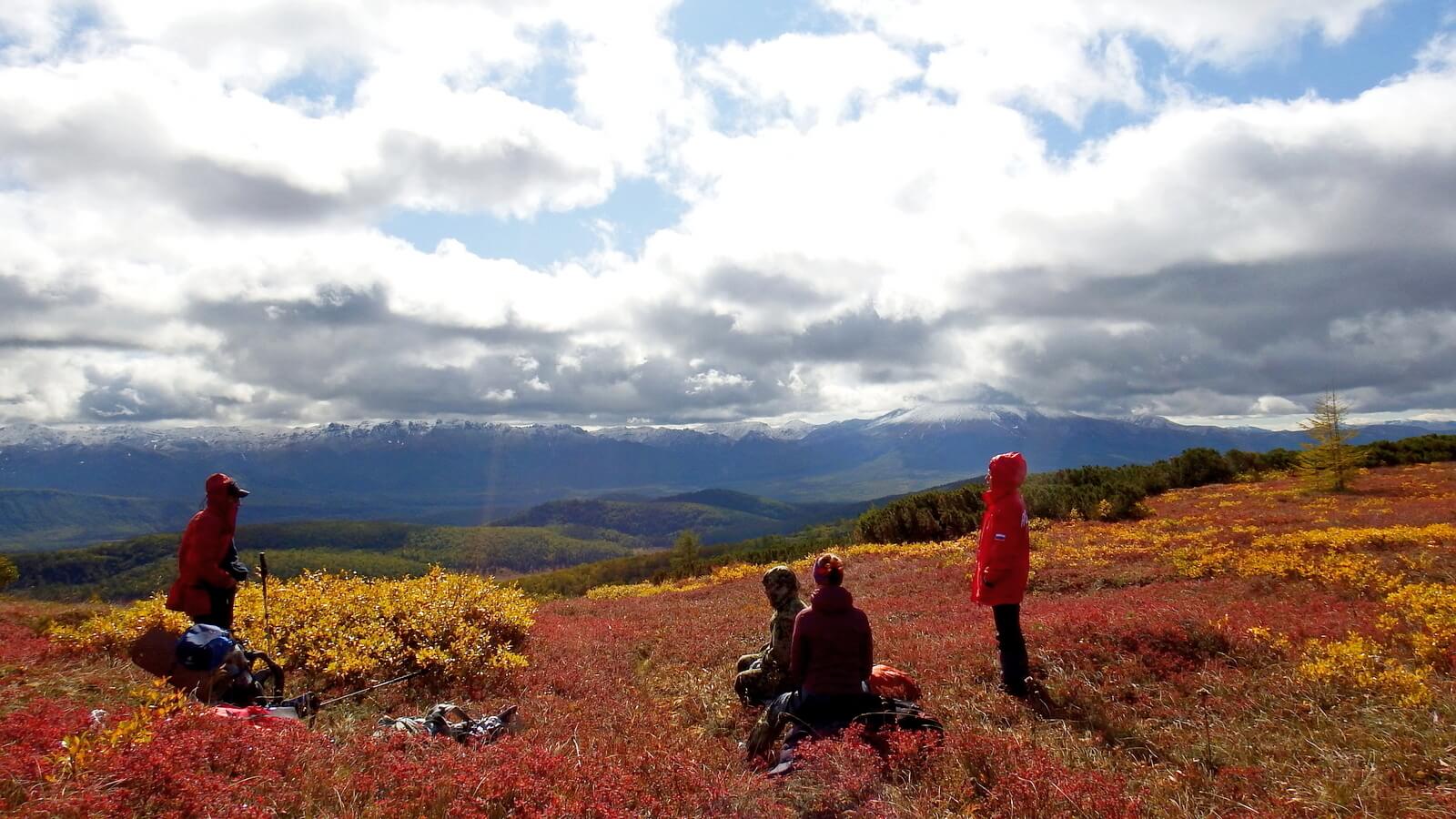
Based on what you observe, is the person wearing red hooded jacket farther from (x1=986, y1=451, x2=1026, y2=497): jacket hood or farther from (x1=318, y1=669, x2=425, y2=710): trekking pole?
(x1=318, y1=669, x2=425, y2=710): trekking pole

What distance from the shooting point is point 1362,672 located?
301 inches

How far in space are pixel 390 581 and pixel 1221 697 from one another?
1389 cm

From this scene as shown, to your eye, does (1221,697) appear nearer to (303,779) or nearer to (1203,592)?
(1203,592)

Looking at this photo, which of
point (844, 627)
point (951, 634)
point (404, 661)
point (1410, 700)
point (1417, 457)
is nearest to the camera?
point (1410, 700)

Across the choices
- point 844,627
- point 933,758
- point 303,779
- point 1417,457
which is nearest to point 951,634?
point 844,627

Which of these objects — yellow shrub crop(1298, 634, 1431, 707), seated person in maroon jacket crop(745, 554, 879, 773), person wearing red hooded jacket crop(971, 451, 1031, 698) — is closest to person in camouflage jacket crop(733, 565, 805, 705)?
seated person in maroon jacket crop(745, 554, 879, 773)

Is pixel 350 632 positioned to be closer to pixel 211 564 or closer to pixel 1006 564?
pixel 211 564

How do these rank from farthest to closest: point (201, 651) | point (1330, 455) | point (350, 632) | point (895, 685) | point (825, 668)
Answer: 1. point (1330, 455)
2. point (350, 632)
3. point (895, 685)
4. point (825, 668)
5. point (201, 651)

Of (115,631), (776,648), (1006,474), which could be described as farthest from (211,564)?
(1006,474)

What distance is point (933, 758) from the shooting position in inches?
250

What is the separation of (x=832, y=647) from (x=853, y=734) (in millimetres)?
1158

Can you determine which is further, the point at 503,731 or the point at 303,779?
the point at 503,731

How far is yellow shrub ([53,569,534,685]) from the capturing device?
34.0ft

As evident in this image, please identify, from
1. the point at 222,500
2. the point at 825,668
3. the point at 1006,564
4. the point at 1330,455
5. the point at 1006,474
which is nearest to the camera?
the point at 825,668
